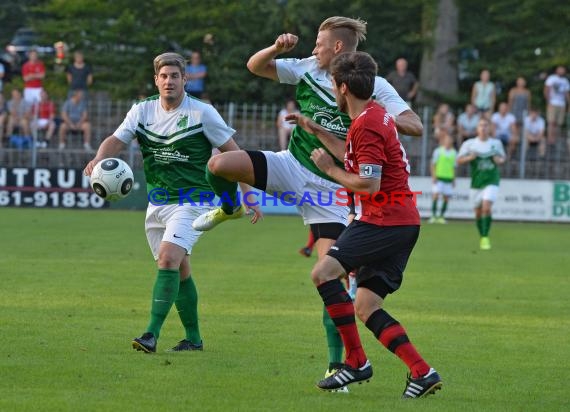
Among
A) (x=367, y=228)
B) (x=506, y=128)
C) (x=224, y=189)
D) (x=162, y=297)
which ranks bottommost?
(x=162, y=297)

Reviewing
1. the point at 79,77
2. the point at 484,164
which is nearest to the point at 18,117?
A: the point at 79,77

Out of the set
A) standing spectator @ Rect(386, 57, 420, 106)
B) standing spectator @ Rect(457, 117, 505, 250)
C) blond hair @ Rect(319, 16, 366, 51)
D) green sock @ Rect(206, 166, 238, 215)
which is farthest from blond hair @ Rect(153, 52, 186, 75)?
standing spectator @ Rect(386, 57, 420, 106)

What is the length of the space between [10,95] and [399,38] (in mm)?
11603

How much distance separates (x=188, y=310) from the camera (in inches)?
353

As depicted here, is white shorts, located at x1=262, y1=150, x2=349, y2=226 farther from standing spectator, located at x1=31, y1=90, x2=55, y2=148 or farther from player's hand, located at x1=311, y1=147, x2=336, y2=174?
standing spectator, located at x1=31, y1=90, x2=55, y2=148

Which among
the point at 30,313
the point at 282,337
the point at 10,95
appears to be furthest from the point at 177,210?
the point at 10,95

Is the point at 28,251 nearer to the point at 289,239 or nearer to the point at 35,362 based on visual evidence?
the point at 289,239

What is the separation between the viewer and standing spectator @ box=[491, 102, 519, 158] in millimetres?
28859

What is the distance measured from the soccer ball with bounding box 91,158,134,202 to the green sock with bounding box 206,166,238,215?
953 mm

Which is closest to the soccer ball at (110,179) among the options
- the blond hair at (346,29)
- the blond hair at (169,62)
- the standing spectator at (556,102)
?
the blond hair at (169,62)

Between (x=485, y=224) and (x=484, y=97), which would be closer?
(x=485, y=224)

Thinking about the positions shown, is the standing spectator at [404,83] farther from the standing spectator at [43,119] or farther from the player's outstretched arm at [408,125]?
the player's outstretched arm at [408,125]

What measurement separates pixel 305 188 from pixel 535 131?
22165mm

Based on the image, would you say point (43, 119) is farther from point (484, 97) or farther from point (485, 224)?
point (485, 224)
